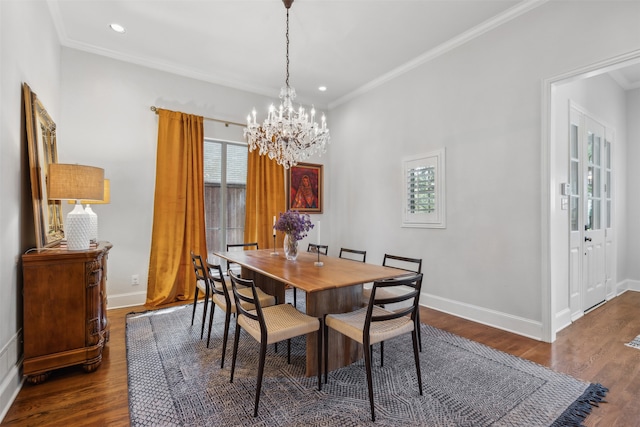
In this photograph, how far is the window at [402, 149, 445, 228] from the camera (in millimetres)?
3709

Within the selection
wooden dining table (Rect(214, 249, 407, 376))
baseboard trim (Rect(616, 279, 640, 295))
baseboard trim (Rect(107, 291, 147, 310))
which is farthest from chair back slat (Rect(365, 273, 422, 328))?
baseboard trim (Rect(616, 279, 640, 295))

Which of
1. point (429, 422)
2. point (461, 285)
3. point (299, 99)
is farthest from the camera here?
point (299, 99)

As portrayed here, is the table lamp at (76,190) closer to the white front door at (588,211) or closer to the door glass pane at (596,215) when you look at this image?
the white front door at (588,211)

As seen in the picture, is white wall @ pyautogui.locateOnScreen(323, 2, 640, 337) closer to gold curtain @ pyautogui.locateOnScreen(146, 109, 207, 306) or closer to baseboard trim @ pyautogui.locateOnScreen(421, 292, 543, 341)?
baseboard trim @ pyautogui.locateOnScreen(421, 292, 543, 341)

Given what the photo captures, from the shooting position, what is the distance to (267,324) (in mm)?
2012

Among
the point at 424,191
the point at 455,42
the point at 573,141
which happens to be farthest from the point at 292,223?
the point at 573,141

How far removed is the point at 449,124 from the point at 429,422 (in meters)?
3.09

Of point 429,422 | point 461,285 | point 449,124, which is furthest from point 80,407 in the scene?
point 449,124

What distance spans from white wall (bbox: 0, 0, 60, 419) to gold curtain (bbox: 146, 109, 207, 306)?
156 centimetres

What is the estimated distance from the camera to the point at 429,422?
172 centimetres

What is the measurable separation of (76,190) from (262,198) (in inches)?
106

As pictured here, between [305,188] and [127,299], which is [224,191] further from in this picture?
[127,299]

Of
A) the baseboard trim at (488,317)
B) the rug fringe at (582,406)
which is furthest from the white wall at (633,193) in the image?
the rug fringe at (582,406)

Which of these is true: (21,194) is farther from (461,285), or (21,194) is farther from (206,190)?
(461,285)
